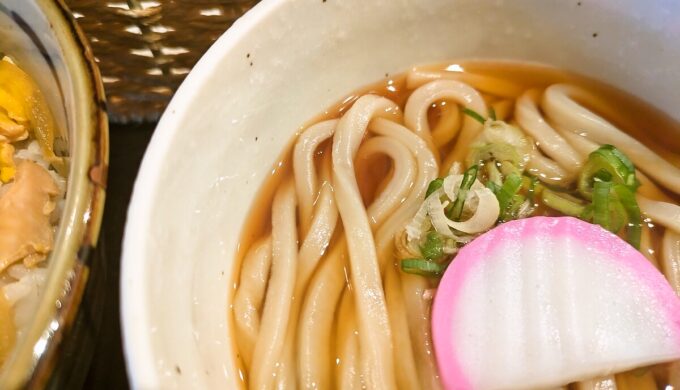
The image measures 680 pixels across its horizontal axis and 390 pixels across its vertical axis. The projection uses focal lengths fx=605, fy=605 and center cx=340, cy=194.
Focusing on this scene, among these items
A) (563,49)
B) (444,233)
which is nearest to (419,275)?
(444,233)

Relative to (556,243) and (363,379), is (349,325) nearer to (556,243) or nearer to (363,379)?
(363,379)

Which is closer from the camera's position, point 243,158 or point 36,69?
point 243,158

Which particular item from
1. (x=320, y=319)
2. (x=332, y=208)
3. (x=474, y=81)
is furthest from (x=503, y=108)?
(x=320, y=319)

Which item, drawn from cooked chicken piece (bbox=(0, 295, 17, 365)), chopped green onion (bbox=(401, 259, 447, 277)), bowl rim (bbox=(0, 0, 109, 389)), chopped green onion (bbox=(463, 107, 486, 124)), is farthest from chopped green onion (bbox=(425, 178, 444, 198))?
cooked chicken piece (bbox=(0, 295, 17, 365))

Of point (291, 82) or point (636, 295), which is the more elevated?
point (291, 82)

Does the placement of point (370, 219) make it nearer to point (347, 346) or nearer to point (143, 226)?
point (347, 346)

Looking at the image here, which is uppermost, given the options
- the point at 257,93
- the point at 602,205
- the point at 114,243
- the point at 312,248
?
the point at 257,93

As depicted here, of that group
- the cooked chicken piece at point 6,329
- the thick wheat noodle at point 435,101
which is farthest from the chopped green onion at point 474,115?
the cooked chicken piece at point 6,329
